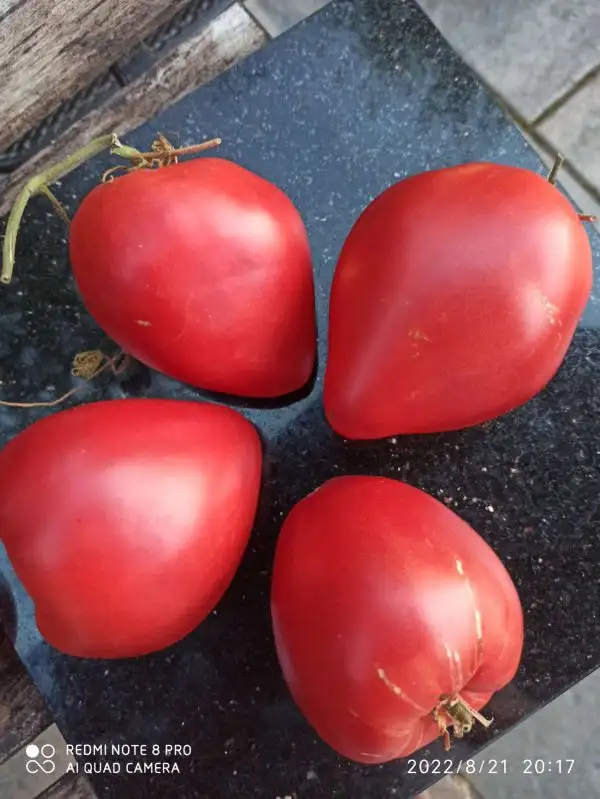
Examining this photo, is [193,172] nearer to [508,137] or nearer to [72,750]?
[508,137]

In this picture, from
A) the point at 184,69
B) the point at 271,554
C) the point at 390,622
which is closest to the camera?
the point at 390,622

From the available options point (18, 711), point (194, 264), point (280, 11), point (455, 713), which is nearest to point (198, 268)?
point (194, 264)

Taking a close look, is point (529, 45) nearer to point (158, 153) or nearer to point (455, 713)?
point (158, 153)

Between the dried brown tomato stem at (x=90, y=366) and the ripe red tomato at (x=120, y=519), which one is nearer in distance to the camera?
the ripe red tomato at (x=120, y=519)

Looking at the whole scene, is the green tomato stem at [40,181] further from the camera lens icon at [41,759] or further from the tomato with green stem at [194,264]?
the camera lens icon at [41,759]

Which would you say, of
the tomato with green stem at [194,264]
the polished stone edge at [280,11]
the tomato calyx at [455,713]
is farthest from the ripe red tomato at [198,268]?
the polished stone edge at [280,11]

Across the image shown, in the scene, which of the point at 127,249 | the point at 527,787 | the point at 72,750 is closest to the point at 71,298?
the point at 127,249

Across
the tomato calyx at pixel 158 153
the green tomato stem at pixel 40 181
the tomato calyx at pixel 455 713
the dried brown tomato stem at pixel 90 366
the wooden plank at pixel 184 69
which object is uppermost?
the green tomato stem at pixel 40 181
